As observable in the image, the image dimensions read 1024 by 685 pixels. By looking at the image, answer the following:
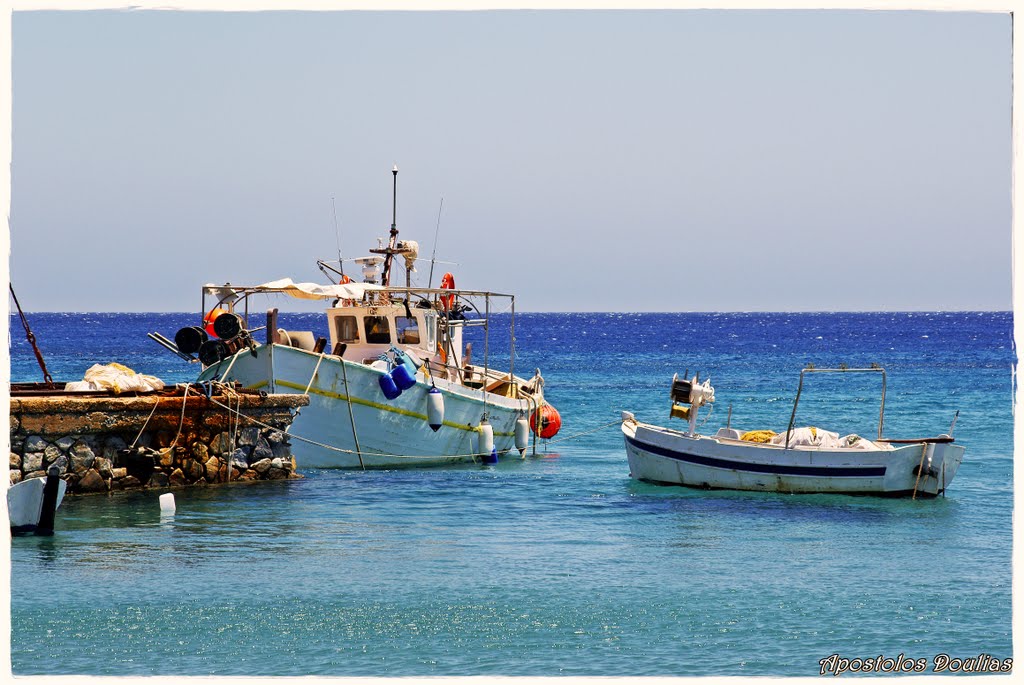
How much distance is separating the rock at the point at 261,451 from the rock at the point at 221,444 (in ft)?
1.75

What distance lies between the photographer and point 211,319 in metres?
23.4

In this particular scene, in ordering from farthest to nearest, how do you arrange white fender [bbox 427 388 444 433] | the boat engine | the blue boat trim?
white fender [bbox 427 388 444 433], the boat engine, the blue boat trim

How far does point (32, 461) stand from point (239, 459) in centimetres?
361

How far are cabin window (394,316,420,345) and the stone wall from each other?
16.3 ft

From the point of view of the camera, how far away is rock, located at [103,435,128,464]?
19250mm

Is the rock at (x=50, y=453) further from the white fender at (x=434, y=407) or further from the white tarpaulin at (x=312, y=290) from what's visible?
the white fender at (x=434, y=407)

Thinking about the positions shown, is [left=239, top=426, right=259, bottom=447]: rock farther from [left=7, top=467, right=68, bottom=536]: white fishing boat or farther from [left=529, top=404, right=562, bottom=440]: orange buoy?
[left=529, top=404, right=562, bottom=440]: orange buoy

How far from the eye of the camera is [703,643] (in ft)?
40.1

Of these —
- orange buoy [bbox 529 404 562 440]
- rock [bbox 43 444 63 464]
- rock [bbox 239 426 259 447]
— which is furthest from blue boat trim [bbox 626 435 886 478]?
rock [bbox 43 444 63 464]

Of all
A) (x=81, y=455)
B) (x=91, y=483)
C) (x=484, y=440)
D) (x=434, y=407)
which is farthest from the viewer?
(x=484, y=440)

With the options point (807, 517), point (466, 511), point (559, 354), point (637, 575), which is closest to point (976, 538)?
point (807, 517)

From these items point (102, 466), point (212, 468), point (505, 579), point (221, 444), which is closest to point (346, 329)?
point (221, 444)

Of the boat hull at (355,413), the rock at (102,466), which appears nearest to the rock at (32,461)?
the rock at (102,466)

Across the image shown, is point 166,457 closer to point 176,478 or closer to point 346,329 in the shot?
point 176,478
